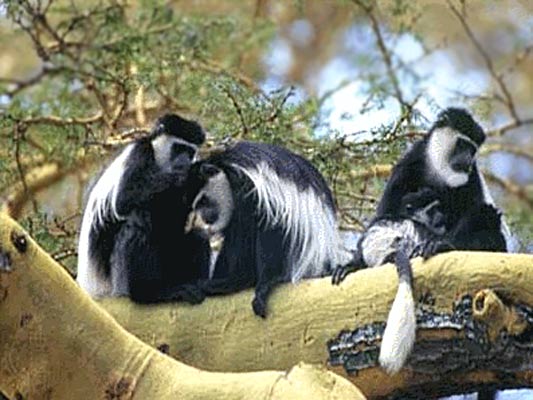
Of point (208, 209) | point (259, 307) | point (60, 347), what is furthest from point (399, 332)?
point (208, 209)

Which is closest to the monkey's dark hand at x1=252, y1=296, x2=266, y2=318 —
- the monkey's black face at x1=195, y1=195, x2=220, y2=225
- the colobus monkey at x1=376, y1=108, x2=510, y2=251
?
the monkey's black face at x1=195, y1=195, x2=220, y2=225

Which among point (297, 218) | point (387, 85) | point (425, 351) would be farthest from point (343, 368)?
point (387, 85)

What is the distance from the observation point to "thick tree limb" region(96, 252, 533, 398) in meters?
2.76

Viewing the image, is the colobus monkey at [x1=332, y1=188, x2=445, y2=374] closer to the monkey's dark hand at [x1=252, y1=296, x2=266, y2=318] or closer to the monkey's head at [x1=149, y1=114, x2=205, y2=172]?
the monkey's dark hand at [x1=252, y1=296, x2=266, y2=318]

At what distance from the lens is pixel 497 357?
9.08 feet

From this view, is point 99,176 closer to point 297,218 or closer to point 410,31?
point 297,218

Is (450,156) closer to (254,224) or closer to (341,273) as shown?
(254,224)

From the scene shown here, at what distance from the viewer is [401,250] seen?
296 cm

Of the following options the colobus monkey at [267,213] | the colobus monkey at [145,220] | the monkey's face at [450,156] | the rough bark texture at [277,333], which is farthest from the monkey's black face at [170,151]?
the monkey's face at [450,156]

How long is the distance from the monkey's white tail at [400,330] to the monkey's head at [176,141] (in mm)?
1060

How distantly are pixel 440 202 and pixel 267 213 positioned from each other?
57 cm

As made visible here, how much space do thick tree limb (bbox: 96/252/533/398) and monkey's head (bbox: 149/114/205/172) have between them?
713mm

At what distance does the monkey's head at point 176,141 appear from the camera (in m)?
3.72

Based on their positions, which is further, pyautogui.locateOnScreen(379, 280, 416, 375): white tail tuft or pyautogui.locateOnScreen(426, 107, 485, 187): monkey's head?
pyautogui.locateOnScreen(426, 107, 485, 187): monkey's head
